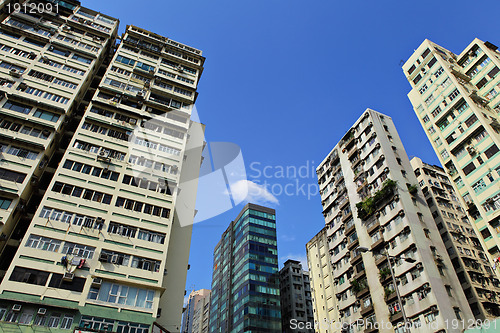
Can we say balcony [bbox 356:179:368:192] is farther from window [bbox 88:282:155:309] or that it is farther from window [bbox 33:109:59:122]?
window [bbox 33:109:59:122]

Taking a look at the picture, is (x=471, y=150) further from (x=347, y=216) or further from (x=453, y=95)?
(x=347, y=216)

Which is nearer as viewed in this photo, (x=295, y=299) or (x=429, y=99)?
(x=429, y=99)

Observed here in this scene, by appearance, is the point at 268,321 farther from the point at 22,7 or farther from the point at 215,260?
the point at 22,7

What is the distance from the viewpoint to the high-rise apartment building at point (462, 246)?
126ft

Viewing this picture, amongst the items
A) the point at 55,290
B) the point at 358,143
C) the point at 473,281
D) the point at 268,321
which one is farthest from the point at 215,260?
the point at 55,290

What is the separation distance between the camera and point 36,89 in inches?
1270

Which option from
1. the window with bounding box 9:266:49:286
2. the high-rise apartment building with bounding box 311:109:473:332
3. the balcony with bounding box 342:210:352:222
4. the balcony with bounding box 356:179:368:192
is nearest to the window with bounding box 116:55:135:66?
the window with bounding box 9:266:49:286

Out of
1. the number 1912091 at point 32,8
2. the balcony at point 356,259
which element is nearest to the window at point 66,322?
the balcony at point 356,259

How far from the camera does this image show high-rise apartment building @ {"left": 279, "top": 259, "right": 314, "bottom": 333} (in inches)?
2862

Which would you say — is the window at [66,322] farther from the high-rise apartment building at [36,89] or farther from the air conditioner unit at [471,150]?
the air conditioner unit at [471,150]

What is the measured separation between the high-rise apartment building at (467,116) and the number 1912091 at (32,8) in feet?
165

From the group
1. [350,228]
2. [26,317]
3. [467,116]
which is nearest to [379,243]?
[350,228]

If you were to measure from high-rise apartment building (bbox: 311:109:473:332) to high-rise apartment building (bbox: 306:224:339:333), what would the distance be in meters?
6.32

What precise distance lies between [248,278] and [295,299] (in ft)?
50.2
